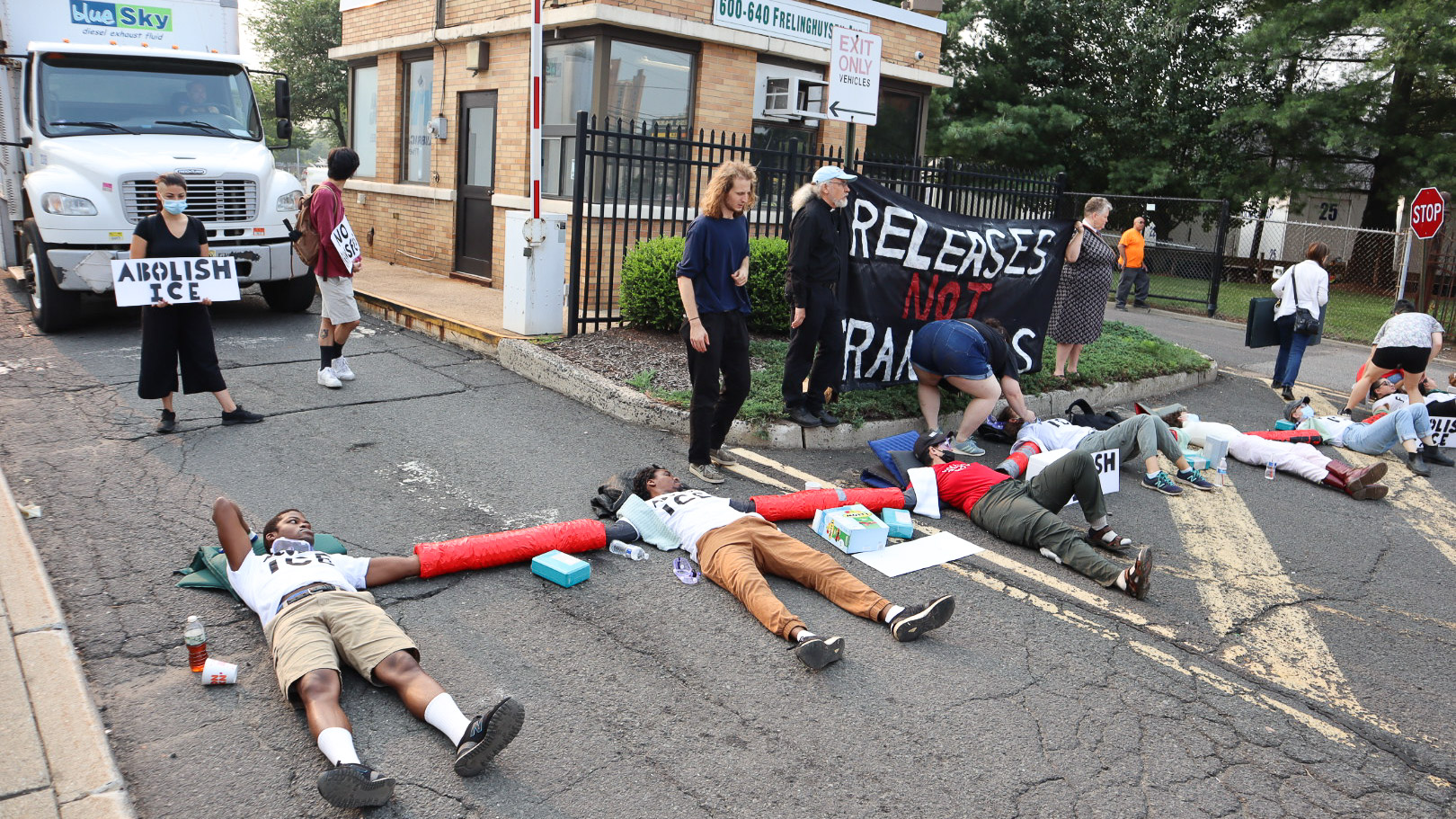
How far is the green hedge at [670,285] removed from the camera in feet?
30.5

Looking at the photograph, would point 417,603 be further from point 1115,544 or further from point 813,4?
point 813,4

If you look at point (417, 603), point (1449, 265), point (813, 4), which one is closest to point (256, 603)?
point (417, 603)

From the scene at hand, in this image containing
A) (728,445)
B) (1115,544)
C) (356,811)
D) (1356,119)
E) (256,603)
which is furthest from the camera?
(1356,119)

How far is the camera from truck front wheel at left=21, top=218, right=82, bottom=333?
9258mm

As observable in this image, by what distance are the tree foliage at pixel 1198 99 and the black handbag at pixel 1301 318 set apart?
47.0ft

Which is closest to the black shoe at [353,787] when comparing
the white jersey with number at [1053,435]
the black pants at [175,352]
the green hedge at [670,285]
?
the black pants at [175,352]

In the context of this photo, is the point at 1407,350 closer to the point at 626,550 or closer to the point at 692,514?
the point at 692,514

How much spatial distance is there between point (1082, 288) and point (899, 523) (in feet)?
16.1

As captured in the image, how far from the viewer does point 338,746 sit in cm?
316

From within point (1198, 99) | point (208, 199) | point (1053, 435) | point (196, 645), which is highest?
point (1198, 99)

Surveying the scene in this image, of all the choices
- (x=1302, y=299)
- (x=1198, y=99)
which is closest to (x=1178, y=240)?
(x=1198, y=99)

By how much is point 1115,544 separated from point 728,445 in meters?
2.83

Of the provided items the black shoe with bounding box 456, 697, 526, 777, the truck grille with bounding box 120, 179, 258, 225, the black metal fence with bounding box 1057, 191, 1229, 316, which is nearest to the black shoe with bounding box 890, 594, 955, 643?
the black shoe with bounding box 456, 697, 526, 777

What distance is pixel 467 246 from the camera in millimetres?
13695
